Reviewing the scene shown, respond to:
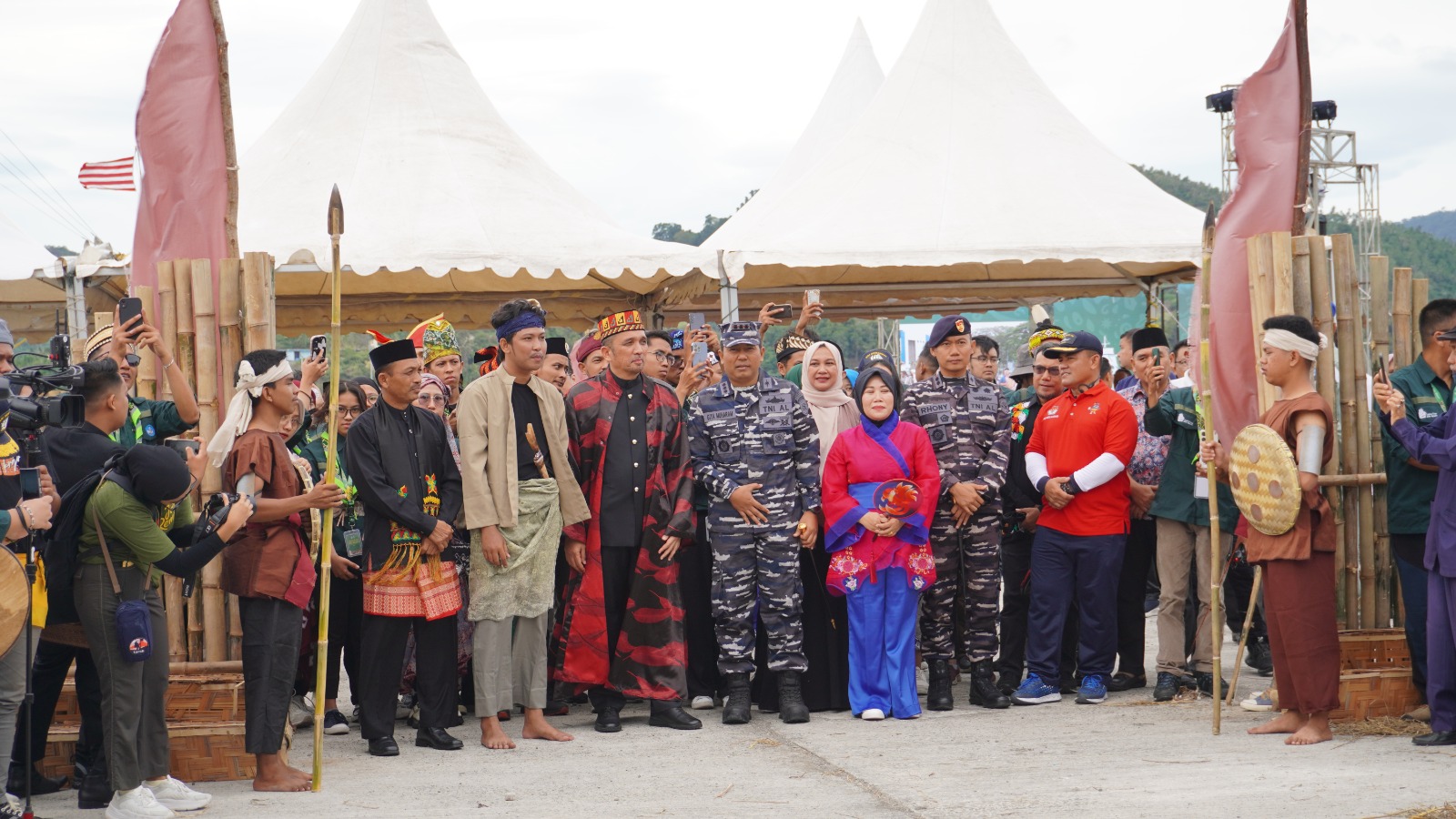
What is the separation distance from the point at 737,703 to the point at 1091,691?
1820 millimetres

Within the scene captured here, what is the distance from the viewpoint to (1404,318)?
6.30 m

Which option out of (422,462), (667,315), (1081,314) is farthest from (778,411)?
(1081,314)

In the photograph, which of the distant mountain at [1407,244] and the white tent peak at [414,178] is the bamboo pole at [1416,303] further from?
the distant mountain at [1407,244]

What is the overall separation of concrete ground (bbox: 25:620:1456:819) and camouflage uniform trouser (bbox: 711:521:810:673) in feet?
1.08

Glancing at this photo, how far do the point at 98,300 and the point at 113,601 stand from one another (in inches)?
281

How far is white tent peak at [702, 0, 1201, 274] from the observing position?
10.2 metres

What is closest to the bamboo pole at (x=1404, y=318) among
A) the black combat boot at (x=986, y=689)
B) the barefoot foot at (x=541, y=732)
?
the black combat boot at (x=986, y=689)

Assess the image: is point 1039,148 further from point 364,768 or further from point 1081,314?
point 1081,314

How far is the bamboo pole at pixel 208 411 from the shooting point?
5.57m

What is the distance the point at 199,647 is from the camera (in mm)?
5711

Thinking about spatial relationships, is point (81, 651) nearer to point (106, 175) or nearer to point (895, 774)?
point (895, 774)

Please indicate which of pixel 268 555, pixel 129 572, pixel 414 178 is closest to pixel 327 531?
pixel 268 555

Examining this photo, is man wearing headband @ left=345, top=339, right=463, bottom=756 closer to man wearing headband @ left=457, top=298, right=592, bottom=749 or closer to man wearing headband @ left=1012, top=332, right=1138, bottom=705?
man wearing headband @ left=457, top=298, right=592, bottom=749

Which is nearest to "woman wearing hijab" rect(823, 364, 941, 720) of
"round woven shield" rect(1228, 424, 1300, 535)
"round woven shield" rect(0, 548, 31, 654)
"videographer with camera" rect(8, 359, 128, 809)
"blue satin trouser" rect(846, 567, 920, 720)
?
"blue satin trouser" rect(846, 567, 920, 720)
